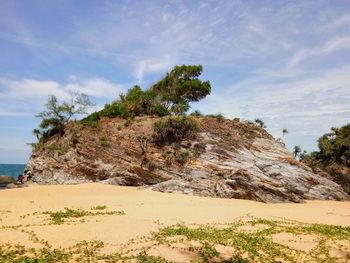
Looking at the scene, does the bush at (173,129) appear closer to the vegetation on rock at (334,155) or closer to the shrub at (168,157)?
the shrub at (168,157)

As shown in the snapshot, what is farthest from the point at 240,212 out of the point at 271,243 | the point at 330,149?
the point at 330,149

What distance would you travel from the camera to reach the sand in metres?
13.1

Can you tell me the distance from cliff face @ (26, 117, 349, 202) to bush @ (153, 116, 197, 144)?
0.72 metres

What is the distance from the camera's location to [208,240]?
12906mm

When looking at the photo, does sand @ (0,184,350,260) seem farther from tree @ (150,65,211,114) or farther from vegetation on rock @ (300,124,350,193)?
tree @ (150,65,211,114)

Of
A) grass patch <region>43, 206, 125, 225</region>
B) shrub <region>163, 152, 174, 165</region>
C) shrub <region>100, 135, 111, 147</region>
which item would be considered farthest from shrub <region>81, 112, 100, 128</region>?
grass patch <region>43, 206, 125, 225</region>

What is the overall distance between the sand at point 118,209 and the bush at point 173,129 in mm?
8840

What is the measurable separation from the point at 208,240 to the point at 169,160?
1922 centimetres

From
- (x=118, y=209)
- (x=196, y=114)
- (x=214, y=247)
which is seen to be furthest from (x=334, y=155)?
(x=214, y=247)

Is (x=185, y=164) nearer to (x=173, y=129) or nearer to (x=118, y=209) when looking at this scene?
(x=173, y=129)

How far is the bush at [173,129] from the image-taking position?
34594mm

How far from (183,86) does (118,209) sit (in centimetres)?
2894

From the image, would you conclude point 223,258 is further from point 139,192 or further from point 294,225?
point 139,192

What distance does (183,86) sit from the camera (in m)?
46.0
